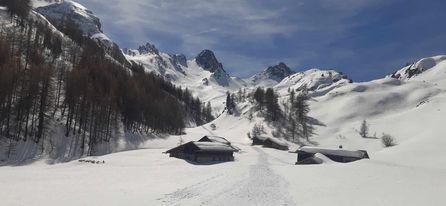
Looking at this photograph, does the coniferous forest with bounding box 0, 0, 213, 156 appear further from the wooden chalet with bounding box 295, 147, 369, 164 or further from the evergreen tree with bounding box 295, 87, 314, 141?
the evergreen tree with bounding box 295, 87, 314, 141

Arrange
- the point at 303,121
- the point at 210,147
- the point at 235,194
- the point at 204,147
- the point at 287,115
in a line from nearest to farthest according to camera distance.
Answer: the point at 235,194
the point at 204,147
the point at 210,147
the point at 303,121
the point at 287,115

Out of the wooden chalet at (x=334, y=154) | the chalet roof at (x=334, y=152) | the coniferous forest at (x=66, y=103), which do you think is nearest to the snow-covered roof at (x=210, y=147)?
the wooden chalet at (x=334, y=154)

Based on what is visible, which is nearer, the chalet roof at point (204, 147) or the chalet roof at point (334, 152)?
the chalet roof at point (204, 147)

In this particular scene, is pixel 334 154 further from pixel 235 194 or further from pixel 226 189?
pixel 235 194

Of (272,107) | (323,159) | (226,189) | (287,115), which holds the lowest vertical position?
(226,189)

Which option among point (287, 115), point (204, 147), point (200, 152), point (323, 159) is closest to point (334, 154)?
point (323, 159)

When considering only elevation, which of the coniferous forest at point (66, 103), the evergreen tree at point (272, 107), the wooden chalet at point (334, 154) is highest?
the evergreen tree at point (272, 107)

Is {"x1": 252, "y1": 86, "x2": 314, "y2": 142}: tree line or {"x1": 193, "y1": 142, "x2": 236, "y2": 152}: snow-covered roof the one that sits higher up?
{"x1": 252, "y1": 86, "x2": 314, "y2": 142}: tree line

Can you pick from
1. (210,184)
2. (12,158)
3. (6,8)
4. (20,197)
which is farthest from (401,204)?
(6,8)

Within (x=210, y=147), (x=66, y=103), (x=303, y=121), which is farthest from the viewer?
(x=303, y=121)

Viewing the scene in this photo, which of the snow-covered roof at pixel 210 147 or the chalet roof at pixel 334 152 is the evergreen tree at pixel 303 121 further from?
the snow-covered roof at pixel 210 147

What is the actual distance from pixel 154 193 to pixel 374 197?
1801cm

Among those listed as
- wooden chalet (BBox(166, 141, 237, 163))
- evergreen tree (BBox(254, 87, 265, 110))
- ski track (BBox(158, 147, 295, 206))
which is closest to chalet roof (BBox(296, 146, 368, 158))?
wooden chalet (BBox(166, 141, 237, 163))

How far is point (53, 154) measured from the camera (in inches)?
2781
